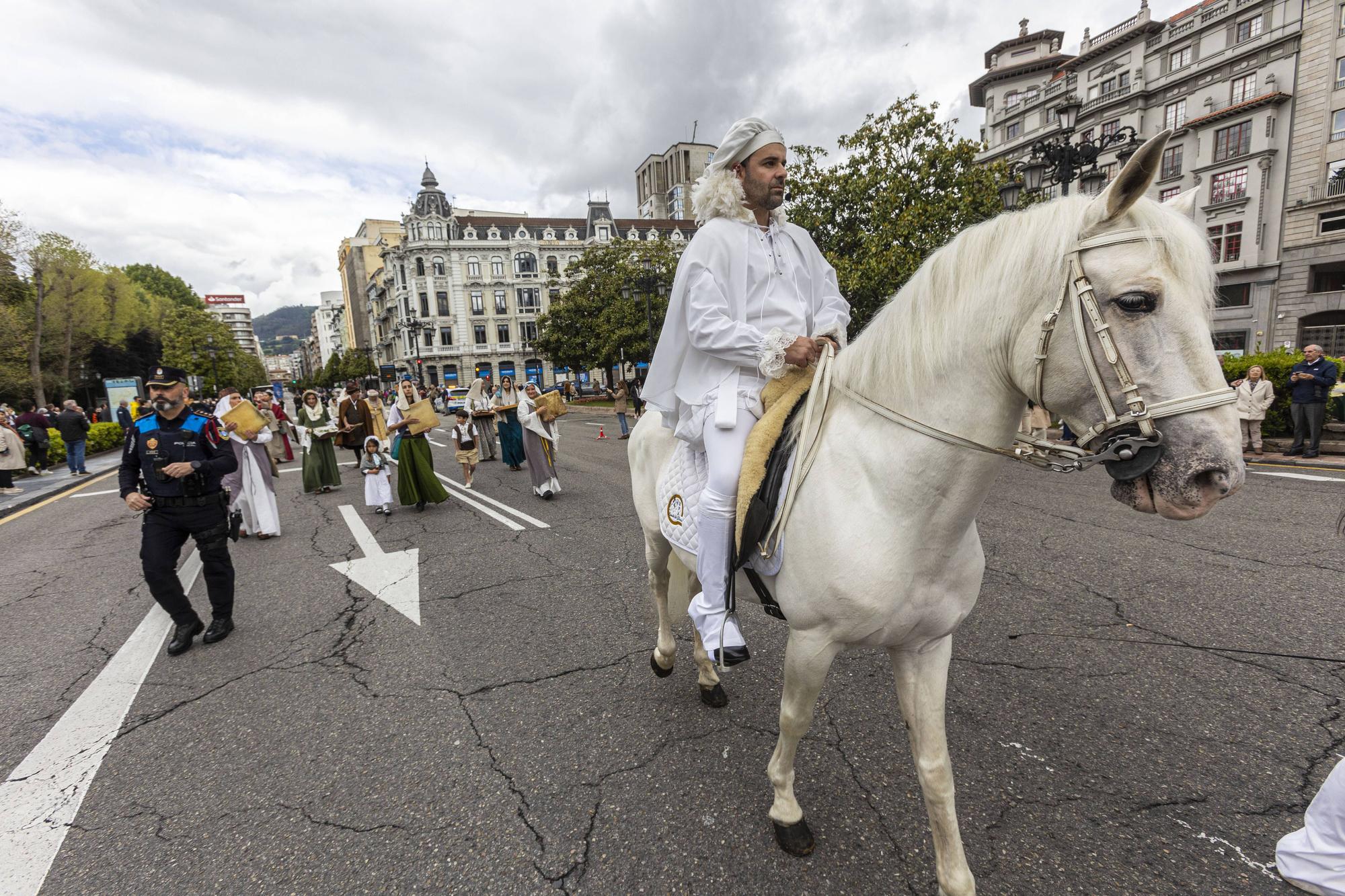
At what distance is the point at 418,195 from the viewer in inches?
2594

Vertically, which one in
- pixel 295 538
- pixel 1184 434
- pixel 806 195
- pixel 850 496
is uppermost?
pixel 806 195

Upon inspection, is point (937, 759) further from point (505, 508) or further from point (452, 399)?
point (452, 399)

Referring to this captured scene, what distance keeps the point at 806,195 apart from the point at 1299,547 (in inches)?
664

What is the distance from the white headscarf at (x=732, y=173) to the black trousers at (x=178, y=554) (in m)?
4.65

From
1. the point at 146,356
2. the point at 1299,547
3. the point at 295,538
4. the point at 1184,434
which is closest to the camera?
the point at 1184,434

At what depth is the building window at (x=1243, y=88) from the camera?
96.0ft

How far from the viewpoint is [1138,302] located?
1.34 metres

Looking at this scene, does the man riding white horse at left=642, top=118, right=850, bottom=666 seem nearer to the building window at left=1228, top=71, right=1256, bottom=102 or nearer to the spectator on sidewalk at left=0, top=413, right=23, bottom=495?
the spectator on sidewalk at left=0, top=413, right=23, bottom=495

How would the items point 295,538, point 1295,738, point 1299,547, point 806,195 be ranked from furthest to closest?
1. point 806,195
2. point 295,538
3. point 1299,547
4. point 1295,738

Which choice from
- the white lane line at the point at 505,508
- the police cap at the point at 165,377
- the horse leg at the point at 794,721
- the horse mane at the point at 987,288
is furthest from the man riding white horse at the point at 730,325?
the white lane line at the point at 505,508

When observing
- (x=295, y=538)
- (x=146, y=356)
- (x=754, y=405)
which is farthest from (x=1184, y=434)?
(x=146, y=356)

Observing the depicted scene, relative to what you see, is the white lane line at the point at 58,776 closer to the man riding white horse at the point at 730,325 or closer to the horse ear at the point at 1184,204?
the man riding white horse at the point at 730,325

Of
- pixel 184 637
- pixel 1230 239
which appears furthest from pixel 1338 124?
pixel 184 637

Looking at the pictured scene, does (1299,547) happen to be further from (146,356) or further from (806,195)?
(146,356)
